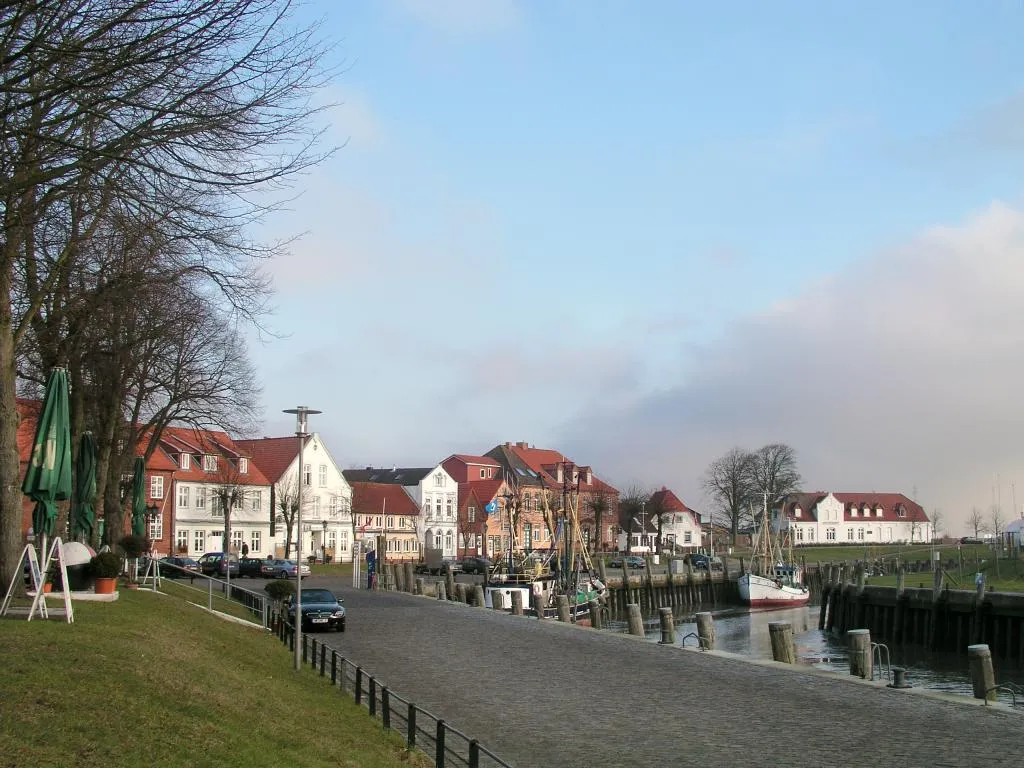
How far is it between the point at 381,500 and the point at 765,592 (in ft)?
157

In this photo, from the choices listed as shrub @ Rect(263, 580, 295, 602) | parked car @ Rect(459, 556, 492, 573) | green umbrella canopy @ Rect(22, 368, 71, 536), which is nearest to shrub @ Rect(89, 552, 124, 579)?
green umbrella canopy @ Rect(22, 368, 71, 536)

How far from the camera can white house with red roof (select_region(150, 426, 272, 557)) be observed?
3519 inches

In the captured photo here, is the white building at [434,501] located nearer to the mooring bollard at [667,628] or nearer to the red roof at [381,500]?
the red roof at [381,500]

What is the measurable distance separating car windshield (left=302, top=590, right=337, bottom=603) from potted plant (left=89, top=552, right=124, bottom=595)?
10584 millimetres

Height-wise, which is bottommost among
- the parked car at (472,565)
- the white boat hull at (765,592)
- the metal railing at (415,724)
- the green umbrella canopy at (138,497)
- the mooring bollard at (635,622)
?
the white boat hull at (765,592)

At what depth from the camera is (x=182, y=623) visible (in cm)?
2312

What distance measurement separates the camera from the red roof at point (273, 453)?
336 feet

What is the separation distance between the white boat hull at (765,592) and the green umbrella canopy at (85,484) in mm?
54278

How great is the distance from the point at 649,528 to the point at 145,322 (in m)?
120

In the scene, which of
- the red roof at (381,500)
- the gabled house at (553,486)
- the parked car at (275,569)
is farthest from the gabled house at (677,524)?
the parked car at (275,569)

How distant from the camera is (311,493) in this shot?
342ft

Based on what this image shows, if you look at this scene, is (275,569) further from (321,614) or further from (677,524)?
(677,524)

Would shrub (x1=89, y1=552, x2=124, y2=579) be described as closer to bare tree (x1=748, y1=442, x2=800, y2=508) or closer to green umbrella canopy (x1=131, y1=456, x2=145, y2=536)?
green umbrella canopy (x1=131, y1=456, x2=145, y2=536)

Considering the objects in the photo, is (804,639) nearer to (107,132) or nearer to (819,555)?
(107,132)
